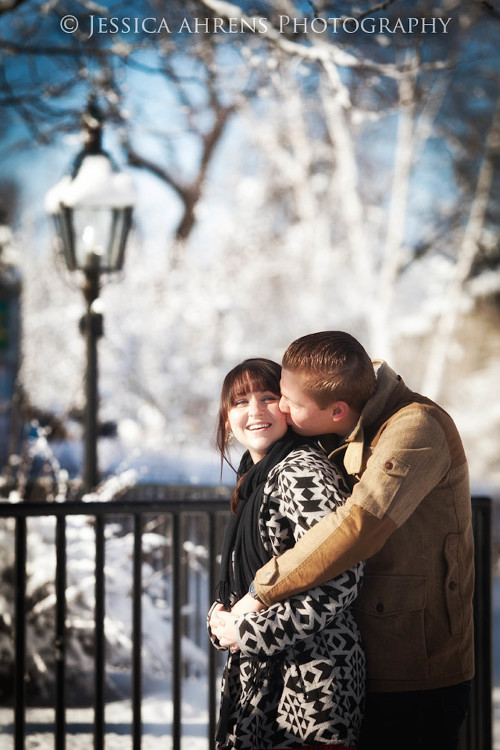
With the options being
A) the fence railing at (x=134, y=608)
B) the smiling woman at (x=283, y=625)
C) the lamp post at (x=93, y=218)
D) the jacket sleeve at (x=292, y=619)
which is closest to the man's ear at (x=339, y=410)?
the smiling woman at (x=283, y=625)

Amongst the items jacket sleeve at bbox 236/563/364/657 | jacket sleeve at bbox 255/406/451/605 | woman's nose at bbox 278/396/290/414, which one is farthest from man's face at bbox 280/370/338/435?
jacket sleeve at bbox 236/563/364/657

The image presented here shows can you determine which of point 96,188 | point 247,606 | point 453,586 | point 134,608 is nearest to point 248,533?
point 247,606

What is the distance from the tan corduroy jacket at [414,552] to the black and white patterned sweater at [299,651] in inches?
2.9

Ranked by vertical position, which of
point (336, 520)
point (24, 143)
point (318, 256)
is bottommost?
point (336, 520)

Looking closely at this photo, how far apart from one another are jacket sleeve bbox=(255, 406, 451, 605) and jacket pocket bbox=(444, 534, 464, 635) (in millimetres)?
187

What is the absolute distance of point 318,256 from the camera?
1446cm

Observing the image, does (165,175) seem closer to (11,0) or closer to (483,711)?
(11,0)

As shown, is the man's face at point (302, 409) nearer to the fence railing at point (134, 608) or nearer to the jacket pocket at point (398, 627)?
the jacket pocket at point (398, 627)

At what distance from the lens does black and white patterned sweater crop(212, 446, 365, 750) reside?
1786 millimetres

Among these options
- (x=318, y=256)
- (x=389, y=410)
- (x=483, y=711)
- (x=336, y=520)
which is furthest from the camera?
(x=318, y=256)

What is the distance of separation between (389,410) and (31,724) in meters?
2.90

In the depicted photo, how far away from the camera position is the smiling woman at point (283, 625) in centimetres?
179

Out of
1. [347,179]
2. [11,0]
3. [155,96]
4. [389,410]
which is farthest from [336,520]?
[155,96]

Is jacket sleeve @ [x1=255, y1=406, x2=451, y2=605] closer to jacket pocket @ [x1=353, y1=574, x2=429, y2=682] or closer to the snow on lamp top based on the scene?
jacket pocket @ [x1=353, y1=574, x2=429, y2=682]
